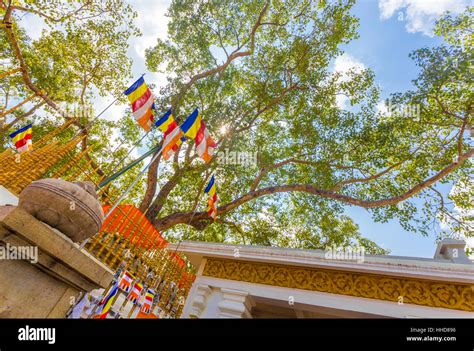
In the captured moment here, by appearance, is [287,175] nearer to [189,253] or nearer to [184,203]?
[184,203]

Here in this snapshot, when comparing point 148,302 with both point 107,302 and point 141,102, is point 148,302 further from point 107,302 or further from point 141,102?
point 141,102

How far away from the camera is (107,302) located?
6344 mm

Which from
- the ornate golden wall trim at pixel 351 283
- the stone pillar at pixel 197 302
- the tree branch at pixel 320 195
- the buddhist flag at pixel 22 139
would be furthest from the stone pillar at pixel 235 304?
the buddhist flag at pixel 22 139

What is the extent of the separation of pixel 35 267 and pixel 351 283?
4.95 m

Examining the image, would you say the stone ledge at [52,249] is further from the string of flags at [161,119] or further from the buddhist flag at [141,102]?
the buddhist flag at [141,102]

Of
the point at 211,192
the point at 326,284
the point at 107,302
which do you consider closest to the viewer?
the point at 326,284

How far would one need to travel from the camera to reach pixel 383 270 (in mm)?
4332

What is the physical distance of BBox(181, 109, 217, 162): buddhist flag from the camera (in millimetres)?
6633

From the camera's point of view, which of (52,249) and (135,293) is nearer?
(52,249)

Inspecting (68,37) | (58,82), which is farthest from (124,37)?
(58,82)

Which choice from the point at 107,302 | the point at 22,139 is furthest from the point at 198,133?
the point at 22,139

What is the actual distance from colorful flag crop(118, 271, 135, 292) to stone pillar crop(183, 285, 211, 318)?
2.12 m
